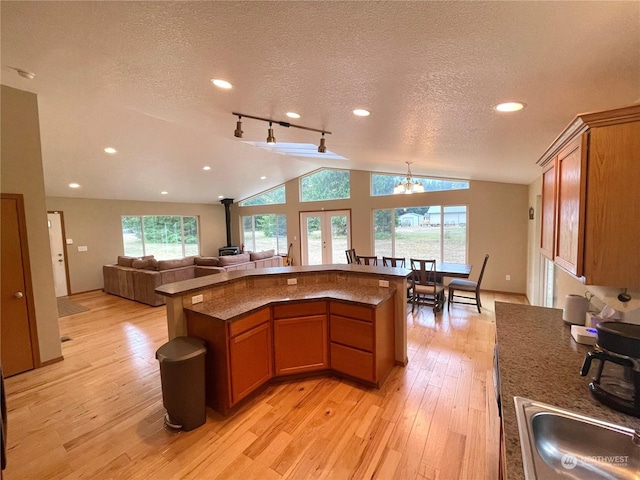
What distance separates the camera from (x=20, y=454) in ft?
6.26

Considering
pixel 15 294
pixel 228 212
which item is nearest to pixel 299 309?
pixel 15 294

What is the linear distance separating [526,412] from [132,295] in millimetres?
6753

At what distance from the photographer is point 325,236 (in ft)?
25.8

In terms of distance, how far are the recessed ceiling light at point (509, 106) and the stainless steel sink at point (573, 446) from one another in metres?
1.58

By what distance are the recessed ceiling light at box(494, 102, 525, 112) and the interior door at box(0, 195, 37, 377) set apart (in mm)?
4474

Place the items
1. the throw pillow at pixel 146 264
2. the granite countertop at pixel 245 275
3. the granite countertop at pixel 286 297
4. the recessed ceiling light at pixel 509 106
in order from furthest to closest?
the throw pillow at pixel 146 264 → the granite countertop at pixel 245 275 → the granite countertop at pixel 286 297 → the recessed ceiling light at pixel 509 106

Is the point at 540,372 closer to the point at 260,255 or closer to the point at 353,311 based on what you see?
the point at 353,311

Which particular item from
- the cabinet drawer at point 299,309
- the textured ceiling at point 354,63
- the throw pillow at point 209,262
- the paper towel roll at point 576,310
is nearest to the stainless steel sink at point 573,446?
the paper towel roll at point 576,310

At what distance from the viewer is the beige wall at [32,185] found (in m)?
2.83

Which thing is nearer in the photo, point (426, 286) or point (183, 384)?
point (183, 384)

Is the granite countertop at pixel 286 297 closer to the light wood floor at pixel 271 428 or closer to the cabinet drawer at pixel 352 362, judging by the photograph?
the cabinet drawer at pixel 352 362

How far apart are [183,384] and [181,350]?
24 cm

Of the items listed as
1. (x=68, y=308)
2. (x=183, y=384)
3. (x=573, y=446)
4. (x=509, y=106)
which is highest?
(x=509, y=106)

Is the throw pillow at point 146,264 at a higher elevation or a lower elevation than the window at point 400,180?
lower
